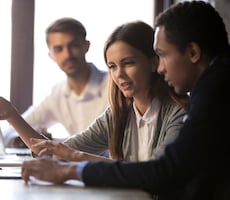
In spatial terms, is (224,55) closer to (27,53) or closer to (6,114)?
(6,114)

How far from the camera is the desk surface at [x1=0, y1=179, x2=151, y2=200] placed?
1.17m

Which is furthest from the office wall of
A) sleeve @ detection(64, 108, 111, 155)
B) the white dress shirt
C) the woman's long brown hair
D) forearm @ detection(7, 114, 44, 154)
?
forearm @ detection(7, 114, 44, 154)

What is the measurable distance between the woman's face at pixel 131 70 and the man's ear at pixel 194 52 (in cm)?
59

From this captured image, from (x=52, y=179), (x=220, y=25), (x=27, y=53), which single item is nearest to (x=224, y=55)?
(x=220, y=25)

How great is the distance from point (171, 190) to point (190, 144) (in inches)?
6.0

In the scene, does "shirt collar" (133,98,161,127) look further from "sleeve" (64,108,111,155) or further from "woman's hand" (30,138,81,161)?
"woman's hand" (30,138,81,161)

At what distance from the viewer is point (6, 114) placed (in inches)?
86.5

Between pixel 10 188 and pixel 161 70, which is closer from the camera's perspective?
pixel 10 188

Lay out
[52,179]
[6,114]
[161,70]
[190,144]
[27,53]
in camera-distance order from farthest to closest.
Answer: [27,53], [6,114], [161,70], [52,179], [190,144]

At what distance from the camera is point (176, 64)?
1.46m

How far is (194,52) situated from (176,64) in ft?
0.22

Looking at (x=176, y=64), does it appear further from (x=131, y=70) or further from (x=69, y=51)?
(x=69, y=51)

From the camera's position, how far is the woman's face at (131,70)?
6.59ft

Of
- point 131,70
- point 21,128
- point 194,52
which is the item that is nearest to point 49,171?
point 194,52
